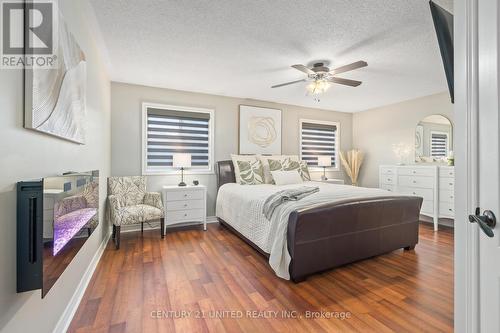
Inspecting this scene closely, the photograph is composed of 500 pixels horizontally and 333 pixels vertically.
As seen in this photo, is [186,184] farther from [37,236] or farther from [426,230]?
[426,230]

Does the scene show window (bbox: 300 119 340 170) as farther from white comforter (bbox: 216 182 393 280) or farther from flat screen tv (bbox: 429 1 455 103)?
flat screen tv (bbox: 429 1 455 103)

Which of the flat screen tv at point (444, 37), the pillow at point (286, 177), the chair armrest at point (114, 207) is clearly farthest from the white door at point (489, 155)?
the chair armrest at point (114, 207)

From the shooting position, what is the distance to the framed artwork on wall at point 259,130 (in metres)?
4.46

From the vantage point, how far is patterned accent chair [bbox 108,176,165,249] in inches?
112

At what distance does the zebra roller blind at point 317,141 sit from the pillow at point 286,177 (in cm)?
131

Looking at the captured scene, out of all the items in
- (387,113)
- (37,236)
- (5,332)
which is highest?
(387,113)

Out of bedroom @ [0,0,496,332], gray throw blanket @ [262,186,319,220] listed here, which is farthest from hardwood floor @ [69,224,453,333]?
gray throw blanket @ [262,186,319,220]

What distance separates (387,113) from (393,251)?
3.36 meters

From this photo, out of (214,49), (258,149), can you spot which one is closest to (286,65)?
(214,49)

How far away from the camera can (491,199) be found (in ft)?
2.71

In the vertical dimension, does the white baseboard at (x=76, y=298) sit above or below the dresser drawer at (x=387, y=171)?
below

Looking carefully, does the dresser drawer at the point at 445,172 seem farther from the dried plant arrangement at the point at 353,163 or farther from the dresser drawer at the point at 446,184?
the dried plant arrangement at the point at 353,163

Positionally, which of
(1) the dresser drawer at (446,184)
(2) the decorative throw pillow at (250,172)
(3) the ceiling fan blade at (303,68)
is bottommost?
(1) the dresser drawer at (446,184)

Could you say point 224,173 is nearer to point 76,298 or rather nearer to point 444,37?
point 76,298
